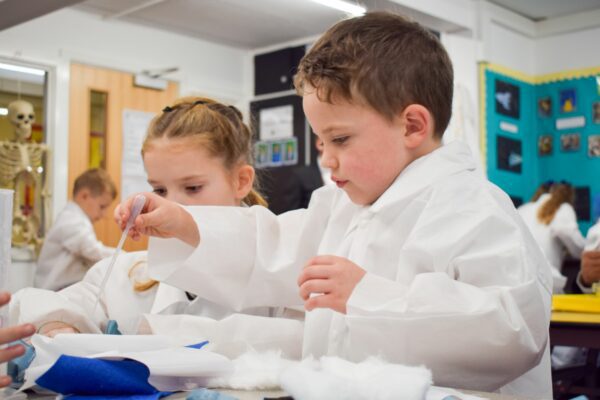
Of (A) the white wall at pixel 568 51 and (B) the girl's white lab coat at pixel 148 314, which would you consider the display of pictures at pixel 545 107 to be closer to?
(A) the white wall at pixel 568 51

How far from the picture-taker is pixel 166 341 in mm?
816

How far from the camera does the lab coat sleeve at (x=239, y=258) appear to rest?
1233 millimetres

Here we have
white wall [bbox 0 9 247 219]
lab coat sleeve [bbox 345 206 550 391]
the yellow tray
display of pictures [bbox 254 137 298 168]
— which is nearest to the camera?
lab coat sleeve [bbox 345 206 550 391]

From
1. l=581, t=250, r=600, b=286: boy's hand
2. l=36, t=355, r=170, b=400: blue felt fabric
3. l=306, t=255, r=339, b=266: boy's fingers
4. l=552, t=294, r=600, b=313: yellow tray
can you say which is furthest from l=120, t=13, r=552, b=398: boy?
l=581, t=250, r=600, b=286: boy's hand

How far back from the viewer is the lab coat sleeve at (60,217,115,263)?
4543 mm

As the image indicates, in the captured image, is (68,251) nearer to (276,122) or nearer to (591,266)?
(276,122)

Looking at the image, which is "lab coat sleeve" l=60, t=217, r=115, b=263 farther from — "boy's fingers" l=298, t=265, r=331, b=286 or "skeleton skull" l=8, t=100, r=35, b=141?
"boy's fingers" l=298, t=265, r=331, b=286

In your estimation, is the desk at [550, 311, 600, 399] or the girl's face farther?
the desk at [550, 311, 600, 399]

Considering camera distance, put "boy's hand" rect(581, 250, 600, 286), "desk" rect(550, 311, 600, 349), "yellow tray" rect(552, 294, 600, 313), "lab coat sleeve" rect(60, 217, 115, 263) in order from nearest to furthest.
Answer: "desk" rect(550, 311, 600, 349)
"yellow tray" rect(552, 294, 600, 313)
"boy's hand" rect(581, 250, 600, 286)
"lab coat sleeve" rect(60, 217, 115, 263)

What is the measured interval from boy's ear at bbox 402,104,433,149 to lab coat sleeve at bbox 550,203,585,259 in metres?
3.95

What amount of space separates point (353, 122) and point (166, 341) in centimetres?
39

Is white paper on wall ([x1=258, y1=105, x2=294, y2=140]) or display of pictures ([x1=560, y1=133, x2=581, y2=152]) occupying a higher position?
white paper on wall ([x1=258, y1=105, x2=294, y2=140])

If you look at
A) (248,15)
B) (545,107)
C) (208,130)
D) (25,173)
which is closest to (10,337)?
(208,130)

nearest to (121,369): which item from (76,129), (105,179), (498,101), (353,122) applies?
(353,122)
